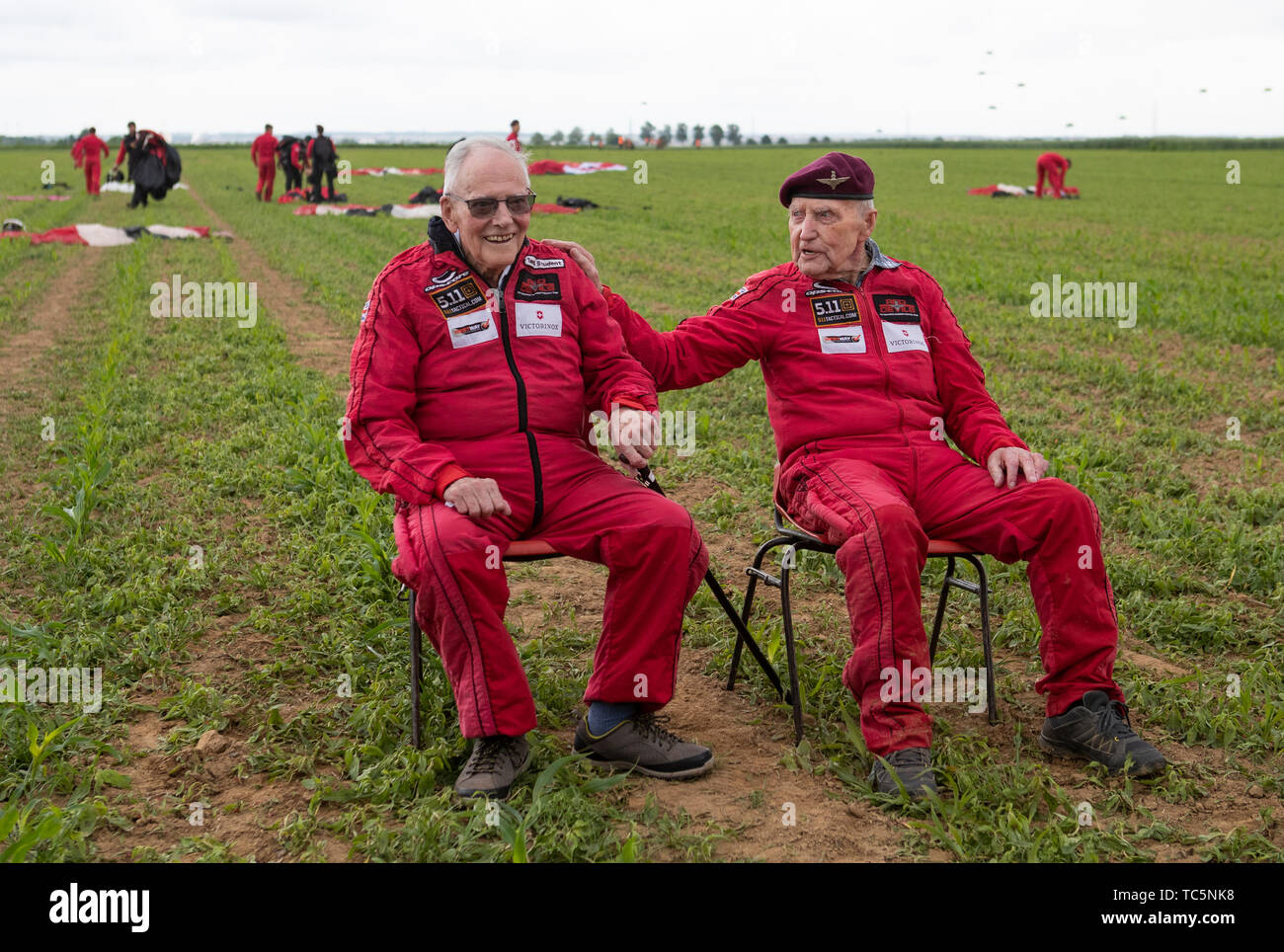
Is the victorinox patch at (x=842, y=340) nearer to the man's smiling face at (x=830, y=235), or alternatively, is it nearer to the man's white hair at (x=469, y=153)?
the man's smiling face at (x=830, y=235)

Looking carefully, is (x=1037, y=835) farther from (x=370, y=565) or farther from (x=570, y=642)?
(x=370, y=565)

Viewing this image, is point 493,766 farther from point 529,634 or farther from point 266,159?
point 266,159

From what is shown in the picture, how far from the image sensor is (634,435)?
356 centimetres

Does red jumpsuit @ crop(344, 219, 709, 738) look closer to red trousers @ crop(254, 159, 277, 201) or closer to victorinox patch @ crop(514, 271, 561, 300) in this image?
victorinox patch @ crop(514, 271, 561, 300)

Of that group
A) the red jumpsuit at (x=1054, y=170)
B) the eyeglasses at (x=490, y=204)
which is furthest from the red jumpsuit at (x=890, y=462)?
the red jumpsuit at (x=1054, y=170)

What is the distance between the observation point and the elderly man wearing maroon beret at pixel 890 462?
3318 millimetres

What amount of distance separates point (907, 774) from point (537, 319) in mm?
1867

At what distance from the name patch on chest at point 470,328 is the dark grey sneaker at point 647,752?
1.32 m

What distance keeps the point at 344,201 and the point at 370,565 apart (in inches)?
966

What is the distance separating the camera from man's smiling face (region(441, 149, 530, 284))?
3.66m

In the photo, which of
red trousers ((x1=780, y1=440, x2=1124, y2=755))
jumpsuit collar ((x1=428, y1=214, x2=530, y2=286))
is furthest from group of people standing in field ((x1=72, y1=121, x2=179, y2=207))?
red trousers ((x1=780, y1=440, x2=1124, y2=755))

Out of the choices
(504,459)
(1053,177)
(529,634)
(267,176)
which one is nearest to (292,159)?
(267,176)

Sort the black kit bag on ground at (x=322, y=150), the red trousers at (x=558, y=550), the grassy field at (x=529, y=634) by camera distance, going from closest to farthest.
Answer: the grassy field at (x=529, y=634) → the red trousers at (x=558, y=550) → the black kit bag on ground at (x=322, y=150)
